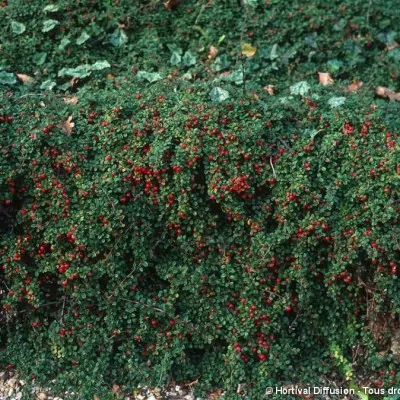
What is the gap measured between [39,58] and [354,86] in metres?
2.15

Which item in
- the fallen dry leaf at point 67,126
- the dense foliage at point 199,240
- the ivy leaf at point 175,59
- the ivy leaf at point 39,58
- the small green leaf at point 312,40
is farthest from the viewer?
the small green leaf at point 312,40

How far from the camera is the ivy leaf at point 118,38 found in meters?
4.77

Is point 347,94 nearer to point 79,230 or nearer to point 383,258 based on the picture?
point 383,258

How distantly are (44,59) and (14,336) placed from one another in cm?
188

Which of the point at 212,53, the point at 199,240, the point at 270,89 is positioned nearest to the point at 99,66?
the point at 212,53

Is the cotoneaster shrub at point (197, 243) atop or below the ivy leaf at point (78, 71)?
below

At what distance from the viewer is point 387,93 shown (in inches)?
175

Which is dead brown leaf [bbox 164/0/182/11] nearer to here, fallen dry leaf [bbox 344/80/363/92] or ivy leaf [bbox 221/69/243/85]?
ivy leaf [bbox 221/69/243/85]

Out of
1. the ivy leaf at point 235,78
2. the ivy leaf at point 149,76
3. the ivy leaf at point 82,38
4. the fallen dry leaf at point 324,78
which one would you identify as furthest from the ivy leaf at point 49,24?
the fallen dry leaf at point 324,78

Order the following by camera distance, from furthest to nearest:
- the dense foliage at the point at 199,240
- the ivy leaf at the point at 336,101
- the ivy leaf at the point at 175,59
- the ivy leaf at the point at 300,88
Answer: the ivy leaf at the point at 175,59, the ivy leaf at the point at 300,88, the ivy leaf at the point at 336,101, the dense foliage at the point at 199,240

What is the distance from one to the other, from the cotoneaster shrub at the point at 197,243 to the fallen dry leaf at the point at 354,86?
0.61m

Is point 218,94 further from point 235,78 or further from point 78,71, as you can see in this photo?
point 78,71

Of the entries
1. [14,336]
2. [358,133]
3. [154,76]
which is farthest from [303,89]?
[14,336]

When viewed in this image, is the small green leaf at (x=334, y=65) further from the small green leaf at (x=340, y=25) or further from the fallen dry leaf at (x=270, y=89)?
the fallen dry leaf at (x=270, y=89)
